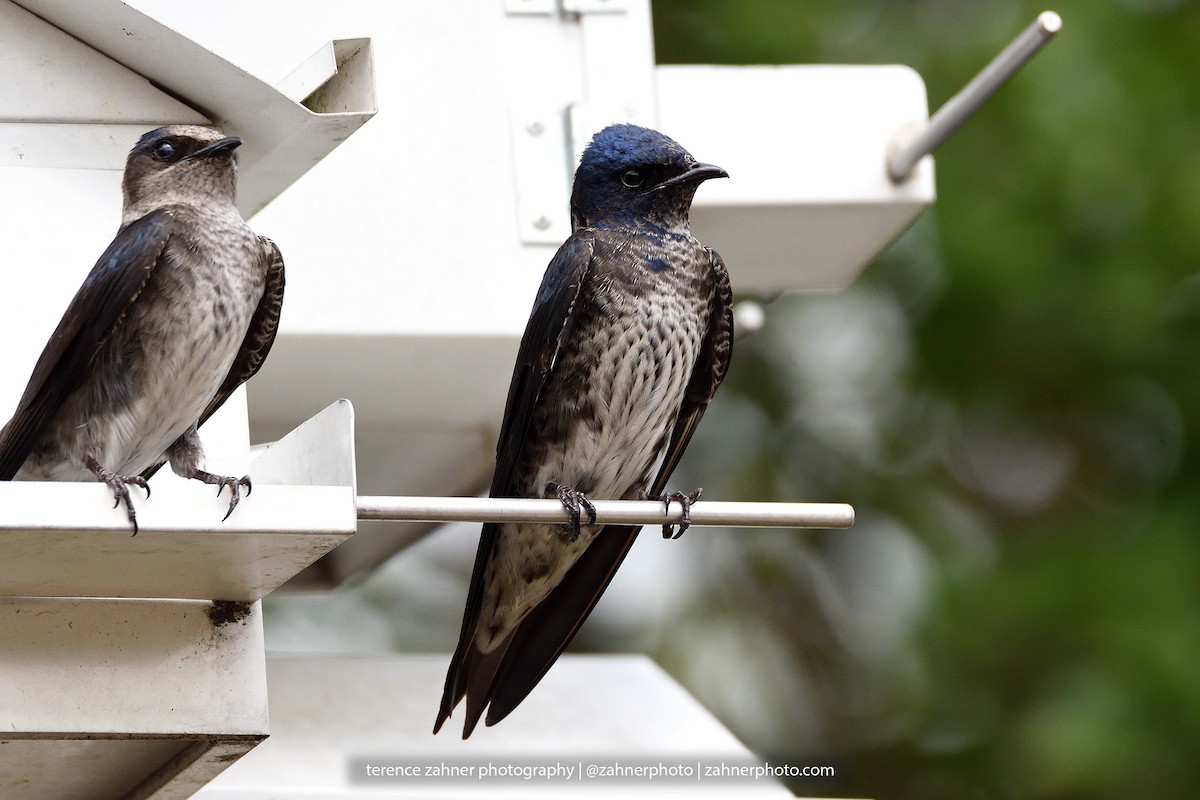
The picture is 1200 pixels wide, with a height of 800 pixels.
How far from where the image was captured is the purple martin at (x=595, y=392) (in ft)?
13.3

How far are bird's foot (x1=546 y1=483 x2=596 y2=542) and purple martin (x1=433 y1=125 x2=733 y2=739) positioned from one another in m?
0.01

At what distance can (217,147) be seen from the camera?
3.77m

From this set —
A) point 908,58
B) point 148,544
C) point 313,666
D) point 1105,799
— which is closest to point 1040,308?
point 908,58

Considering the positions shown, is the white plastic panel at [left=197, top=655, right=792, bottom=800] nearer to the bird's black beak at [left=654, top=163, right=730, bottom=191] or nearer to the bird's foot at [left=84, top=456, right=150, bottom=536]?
the bird's black beak at [left=654, top=163, right=730, bottom=191]

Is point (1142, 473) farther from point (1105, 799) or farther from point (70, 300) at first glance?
point (70, 300)

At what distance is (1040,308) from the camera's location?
7.14 metres

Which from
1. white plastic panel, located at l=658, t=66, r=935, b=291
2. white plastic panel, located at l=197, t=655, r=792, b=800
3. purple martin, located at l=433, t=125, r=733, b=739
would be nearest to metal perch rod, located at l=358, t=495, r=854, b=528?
purple martin, located at l=433, t=125, r=733, b=739

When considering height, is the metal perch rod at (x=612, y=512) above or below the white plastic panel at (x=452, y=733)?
above

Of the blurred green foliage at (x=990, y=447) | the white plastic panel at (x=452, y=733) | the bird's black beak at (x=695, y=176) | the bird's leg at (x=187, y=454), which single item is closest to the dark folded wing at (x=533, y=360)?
the bird's black beak at (x=695, y=176)

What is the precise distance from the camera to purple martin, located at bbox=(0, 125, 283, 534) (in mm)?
3426

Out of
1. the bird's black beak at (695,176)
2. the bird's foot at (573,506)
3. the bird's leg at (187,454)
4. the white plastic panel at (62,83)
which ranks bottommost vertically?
the bird's foot at (573,506)

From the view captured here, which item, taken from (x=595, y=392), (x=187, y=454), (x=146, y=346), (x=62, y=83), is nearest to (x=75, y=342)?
(x=146, y=346)

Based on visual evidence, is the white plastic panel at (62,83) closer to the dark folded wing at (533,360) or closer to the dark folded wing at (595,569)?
the dark folded wing at (533,360)

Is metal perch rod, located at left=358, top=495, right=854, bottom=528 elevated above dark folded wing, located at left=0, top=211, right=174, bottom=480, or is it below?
below
